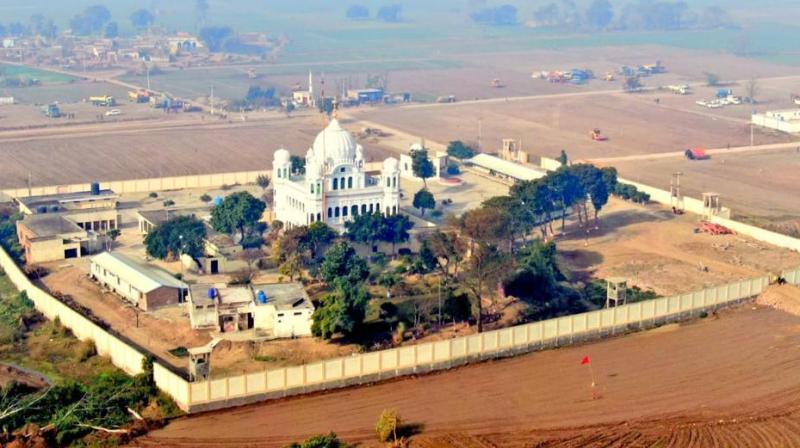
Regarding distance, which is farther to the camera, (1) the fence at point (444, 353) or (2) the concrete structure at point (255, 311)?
(2) the concrete structure at point (255, 311)

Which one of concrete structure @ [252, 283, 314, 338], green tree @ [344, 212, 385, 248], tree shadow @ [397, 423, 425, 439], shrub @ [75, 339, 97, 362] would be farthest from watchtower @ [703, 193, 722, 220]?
shrub @ [75, 339, 97, 362]

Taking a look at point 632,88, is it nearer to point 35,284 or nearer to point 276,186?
point 276,186

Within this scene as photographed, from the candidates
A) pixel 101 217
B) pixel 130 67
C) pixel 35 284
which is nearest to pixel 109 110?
pixel 130 67

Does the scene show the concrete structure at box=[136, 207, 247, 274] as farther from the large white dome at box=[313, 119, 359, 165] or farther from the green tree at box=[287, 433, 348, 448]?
the green tree at box=[287, 433, 348, 448]

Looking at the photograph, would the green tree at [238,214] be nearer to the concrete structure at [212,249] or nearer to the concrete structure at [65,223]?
the concrete structure at [212,249]

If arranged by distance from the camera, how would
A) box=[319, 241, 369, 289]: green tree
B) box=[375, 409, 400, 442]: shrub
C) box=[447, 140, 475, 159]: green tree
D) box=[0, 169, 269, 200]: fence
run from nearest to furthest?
box=[375, 409, 400, 442]: shrub < box=[319, 241, 369, 289]: green tree < box=[0, 169, 269, 200]: fence < box=[447, 140, 475, 159]: green tree

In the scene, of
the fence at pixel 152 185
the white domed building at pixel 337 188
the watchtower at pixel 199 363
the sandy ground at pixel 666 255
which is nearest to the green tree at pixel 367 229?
the white domed building at pixel 337 188

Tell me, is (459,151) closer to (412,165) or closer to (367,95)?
(412,165)
